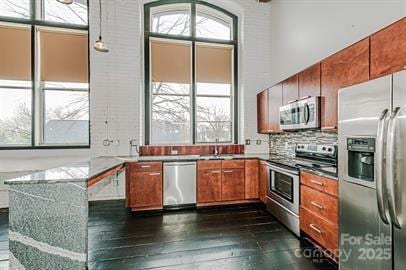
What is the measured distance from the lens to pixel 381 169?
153cm

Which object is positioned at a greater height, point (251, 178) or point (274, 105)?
point (274, 105)

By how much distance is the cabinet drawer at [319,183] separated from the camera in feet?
7.32

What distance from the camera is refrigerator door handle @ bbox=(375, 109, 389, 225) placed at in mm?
1528

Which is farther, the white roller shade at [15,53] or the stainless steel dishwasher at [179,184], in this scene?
the white roller shade at [15,53]

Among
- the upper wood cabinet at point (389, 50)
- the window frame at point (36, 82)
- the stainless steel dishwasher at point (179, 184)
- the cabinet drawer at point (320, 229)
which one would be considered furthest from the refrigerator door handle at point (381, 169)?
the window frame at point (36, 82)

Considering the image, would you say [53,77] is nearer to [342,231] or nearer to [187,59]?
[187,59]

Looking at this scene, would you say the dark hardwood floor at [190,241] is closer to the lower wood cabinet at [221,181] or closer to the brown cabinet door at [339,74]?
the lower wood cabinet at [221,181]

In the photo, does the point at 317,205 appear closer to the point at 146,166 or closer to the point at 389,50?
the point at 389,50

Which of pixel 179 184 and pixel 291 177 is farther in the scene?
pixel 179 184

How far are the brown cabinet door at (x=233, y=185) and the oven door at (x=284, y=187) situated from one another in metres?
0.52

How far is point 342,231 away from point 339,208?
19 cm

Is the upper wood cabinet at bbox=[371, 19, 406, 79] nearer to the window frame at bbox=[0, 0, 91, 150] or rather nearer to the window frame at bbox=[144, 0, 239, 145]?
the window frame at bbox=[144, 0, 239, 145]

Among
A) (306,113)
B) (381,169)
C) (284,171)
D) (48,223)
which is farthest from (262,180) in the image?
(48,223)

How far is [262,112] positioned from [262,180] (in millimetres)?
1400
